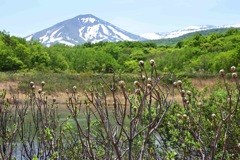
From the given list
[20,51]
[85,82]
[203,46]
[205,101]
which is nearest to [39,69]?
[20,51]

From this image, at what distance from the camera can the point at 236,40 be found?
275 feet

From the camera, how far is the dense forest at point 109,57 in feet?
213

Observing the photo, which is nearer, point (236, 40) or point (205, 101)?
point (205, 101)

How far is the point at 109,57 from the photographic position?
89188 mm

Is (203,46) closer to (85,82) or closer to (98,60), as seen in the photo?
(98,60)

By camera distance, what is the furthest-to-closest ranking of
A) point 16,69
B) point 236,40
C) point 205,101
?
point 236,40 → point 16,69 → point 205,101

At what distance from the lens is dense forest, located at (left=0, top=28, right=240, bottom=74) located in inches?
2554

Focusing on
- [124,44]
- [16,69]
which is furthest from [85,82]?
[124,44]

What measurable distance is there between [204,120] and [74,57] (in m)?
80.3

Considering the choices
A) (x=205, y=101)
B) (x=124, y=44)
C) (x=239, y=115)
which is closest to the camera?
(x=239, y=115)

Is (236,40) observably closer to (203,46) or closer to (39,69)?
(203,46)

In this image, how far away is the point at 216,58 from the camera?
68500 millimetres

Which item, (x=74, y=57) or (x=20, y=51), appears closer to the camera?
(x=20, y=51)

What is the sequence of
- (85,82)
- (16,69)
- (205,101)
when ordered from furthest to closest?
(16,69) < (85,82) < (205,101)
